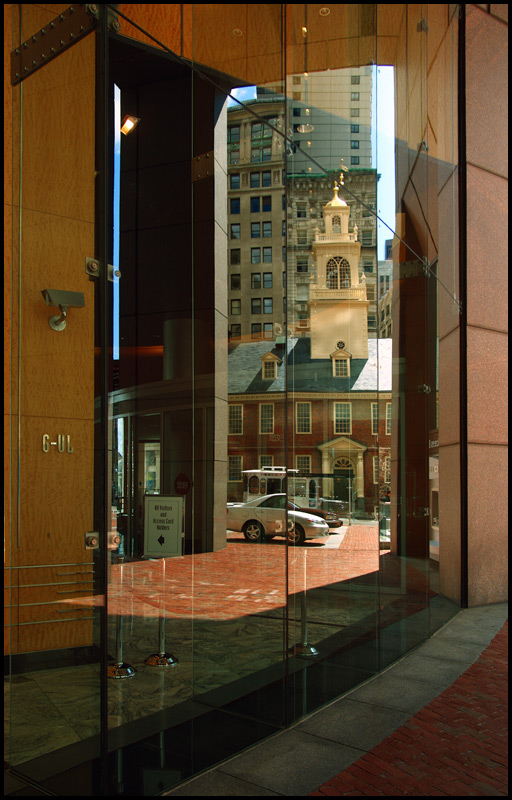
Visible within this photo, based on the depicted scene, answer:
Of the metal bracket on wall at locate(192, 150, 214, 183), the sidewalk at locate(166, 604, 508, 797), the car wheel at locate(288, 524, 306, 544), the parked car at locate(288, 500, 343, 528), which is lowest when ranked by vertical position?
the sidewalk at locate(166, 604, 508, 797)

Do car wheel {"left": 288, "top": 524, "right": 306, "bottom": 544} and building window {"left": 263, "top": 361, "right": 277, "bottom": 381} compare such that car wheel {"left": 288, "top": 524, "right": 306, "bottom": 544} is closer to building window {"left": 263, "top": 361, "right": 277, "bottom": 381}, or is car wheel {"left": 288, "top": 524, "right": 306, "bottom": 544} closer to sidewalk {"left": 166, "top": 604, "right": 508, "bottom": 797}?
building window {"left": 263, "top": 361, "right": 277, "bottom": 381}

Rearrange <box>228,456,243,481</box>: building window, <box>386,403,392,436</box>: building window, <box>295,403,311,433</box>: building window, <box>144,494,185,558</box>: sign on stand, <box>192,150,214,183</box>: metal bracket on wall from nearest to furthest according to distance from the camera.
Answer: <box>144,494,185,558</box>: sign on stand < <box>192,150,214,183</box>: metal bracket on wall < <box>228,456,243,481</box>: building window < <box>295,403,311,433</box>: building window < <box>386,403,392,436</box>: building window

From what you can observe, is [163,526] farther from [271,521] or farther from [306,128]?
[306,128]

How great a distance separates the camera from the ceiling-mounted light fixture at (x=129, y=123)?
3908 mm

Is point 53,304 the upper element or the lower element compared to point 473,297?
lower

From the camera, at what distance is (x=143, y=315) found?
159 inches

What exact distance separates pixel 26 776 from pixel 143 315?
2.46m

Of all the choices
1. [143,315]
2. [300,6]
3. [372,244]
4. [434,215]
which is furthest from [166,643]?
[434,215]

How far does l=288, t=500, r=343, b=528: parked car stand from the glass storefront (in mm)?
27

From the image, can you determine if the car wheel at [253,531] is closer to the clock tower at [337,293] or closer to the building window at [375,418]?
the clock tower at [337,293]

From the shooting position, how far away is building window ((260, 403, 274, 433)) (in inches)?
197

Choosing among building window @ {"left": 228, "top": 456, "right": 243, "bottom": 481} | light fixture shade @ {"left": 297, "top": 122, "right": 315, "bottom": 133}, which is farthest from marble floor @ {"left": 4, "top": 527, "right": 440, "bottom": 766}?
light fixture shade @ {"left": 297, "top": 122, "right": 315, "bottom": 133}

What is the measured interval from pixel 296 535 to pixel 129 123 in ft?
10.4

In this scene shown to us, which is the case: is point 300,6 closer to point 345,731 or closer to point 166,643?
point 166,643
